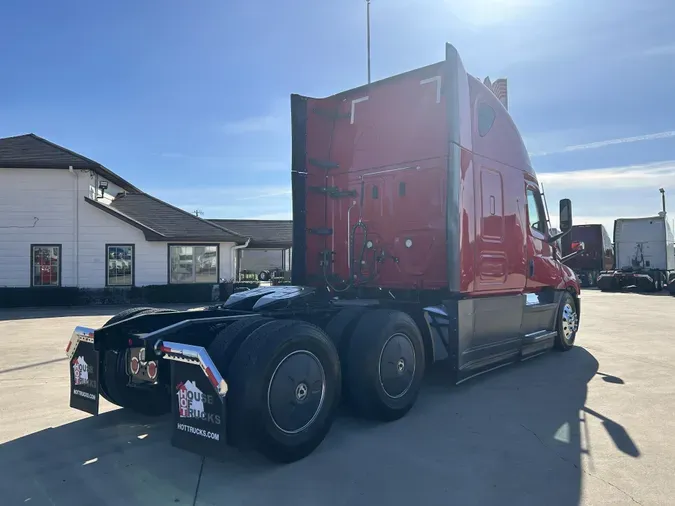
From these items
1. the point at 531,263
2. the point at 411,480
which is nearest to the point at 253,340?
the point at 411,480

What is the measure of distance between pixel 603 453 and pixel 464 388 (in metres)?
2.12

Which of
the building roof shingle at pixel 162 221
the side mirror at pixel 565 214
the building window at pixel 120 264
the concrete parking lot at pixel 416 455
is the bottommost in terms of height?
the concrete parking lot at pixel 416 455

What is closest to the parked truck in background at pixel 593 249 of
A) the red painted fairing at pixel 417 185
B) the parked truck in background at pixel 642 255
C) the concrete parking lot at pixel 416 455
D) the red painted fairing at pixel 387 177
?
the parked truck in background at pixel 642 255

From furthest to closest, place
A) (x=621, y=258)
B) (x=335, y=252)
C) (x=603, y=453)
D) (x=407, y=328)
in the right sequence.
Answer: (x=621, y=258), (x=335, y=252), (x=407, y=328), (x=603, y=453)

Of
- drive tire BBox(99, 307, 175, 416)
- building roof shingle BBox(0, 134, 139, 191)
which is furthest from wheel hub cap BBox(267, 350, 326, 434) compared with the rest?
building roof shingle BBox(0, 134, 139, 191)

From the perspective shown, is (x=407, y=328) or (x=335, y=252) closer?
(x=407, y=328)

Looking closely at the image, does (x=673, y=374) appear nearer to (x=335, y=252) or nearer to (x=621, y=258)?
(x=335, y=252)

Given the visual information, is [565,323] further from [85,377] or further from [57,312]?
[57,312]

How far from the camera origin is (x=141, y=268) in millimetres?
18953

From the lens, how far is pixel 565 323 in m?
8.20

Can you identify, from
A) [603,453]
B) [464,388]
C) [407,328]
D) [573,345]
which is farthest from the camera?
[573,345]

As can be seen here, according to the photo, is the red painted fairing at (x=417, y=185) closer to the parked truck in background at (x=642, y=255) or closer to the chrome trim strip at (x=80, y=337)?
the chrome trim strip at (x=80, y=337)

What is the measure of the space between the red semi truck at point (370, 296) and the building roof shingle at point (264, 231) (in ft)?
70.0

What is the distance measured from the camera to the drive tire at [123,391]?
4438 millimetres
